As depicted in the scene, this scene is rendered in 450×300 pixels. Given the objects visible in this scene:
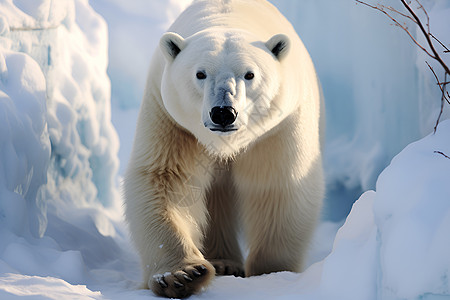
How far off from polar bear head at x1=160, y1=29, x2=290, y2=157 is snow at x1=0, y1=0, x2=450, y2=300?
1.92 feet

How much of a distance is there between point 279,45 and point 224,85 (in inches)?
18.8

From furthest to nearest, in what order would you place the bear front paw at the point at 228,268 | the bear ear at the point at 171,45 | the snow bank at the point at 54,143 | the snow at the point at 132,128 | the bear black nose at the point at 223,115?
the bear front paw at the point at 228,268, the snow bank at the point at 54,143, the bear ear at the point at 171,45, the bear black nose at the point at 223,115, the snow at the point at 132,128

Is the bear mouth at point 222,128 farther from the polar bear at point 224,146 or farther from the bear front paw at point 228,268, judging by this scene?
the bear front paw at point 228,268

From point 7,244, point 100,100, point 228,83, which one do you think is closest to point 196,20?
point 228,83

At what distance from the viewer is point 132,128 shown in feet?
29.2

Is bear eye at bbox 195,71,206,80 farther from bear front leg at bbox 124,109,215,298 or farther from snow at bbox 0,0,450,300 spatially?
snow at bbox 0,0,450,300

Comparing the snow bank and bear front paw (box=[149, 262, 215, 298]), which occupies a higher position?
the snow bank

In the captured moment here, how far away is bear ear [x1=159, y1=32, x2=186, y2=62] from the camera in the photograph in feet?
8.76

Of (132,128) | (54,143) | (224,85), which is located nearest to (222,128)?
(224,85)

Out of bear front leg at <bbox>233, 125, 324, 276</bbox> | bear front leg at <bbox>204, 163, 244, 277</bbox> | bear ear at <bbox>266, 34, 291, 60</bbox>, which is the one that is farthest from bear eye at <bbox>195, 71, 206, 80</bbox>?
bear front leg at <bbox>204, 163, 244, 277</bbox>

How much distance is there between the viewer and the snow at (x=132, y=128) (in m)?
1.92

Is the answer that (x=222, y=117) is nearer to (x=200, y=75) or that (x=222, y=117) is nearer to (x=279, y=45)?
(x=200, y=75)

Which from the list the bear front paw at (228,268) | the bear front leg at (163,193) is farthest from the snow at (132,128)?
the bear front paw at (228,268)

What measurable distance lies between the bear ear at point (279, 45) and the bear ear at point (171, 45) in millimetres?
399
